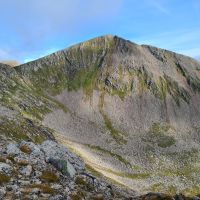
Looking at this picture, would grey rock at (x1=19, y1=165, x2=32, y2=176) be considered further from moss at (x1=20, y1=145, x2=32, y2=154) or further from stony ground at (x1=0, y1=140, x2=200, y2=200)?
moss at (x1=20, y1=145, x2=32, y2=154)

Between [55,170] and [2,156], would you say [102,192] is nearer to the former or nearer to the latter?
[55,170]

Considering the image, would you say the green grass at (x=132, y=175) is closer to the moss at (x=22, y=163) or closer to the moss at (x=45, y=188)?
the moss at (x=22, y=163)

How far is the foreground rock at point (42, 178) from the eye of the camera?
84.3 ft

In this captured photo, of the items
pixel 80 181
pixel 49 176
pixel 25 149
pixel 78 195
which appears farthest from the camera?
pixel 25 149

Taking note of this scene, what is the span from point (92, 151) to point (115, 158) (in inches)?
468

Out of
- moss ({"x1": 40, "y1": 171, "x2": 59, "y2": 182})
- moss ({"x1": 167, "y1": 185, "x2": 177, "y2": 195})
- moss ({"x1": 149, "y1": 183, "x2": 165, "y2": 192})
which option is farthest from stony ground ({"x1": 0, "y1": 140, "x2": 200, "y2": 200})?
moss ({"x1": 167, "y1": 185, "x2": 177, "y2": 195})

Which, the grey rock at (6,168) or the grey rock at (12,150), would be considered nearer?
the grey rock at (6,168)

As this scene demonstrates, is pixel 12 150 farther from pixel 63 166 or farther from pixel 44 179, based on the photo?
pixel 44 179

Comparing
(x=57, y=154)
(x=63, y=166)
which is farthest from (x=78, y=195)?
(x=57, y=154)

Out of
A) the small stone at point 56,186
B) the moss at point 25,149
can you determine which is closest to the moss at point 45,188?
the small stone at point 56,186

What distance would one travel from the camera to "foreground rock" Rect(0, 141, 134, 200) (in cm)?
2570

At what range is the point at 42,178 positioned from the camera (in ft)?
92.6

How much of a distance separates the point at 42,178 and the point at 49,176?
65 centimetres

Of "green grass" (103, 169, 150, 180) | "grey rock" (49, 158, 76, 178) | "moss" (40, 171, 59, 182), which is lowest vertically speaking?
"moss" (40, 171, 59, 182)
